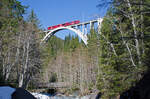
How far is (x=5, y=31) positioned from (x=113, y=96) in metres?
10.8

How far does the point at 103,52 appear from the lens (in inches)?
467

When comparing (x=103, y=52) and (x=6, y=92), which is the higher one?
(x=103, y=52)

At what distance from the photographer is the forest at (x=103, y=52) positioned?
22.6ft

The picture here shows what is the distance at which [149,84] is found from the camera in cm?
534

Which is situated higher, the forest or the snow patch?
the forest

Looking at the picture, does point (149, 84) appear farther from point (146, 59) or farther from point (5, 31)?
point (5, 31)

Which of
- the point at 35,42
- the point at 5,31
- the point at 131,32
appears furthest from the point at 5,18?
the point at 131,32

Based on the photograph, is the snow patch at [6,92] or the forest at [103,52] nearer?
the snow patch at [6,92]

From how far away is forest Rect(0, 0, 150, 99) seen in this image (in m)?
6.88

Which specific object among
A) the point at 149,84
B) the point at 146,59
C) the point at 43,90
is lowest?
the point at 43,90

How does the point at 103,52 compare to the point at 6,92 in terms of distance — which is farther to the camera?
the point at 103,52

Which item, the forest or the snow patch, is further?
the forest

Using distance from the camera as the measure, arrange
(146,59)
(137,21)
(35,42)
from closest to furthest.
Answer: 1. (146,59)
2. (137,21)
3. (35,42)

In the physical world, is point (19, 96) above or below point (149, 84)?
below
